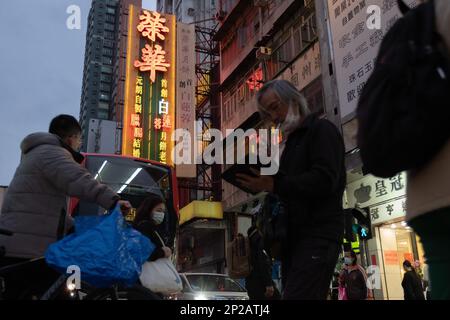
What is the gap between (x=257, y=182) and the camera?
228 cm

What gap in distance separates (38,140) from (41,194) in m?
0.40

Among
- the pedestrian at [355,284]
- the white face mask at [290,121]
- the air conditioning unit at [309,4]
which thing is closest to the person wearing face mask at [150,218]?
the white face mask at [290,121]

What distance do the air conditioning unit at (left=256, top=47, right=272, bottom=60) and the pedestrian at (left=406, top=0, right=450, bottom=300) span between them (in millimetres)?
18034

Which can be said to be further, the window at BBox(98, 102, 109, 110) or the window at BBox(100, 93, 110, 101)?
the window at BBox(100, 93, 110, 101)

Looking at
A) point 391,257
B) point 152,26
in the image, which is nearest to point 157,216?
point 391,257

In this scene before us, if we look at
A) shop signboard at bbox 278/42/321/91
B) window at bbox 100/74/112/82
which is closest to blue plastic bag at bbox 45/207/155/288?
shop signboard at bbox 278/42/321/91

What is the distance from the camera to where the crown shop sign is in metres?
11.6

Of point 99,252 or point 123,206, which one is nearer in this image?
point 99,252

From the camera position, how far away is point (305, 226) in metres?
2.28

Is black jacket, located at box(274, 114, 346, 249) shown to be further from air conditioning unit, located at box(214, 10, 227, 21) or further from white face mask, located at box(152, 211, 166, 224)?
air conditioning unit, located at box(214, 10, 227, 21)

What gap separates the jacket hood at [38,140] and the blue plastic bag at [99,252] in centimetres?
68

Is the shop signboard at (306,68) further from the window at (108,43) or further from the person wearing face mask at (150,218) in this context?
the window at (108,43)

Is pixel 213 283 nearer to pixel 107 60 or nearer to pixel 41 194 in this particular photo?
pixel 41 194
